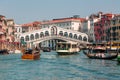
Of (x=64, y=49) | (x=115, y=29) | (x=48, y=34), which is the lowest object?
(x=64, y=49)

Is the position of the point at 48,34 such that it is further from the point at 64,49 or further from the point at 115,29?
the point at 64,49

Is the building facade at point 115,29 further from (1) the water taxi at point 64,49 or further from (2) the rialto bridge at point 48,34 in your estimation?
(1) the water taxi at point 64,49

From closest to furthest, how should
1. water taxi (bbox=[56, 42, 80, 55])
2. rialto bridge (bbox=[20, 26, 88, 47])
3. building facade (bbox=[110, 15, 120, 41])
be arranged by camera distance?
water taxi (bbox=[56, 42, 80, 55]) < building facade (bbox=[110, 15, 120, 41]) < rialto bridge (bbox=[20, 26, 88, 47])

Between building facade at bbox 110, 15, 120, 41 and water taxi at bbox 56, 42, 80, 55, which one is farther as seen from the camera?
building facade at bbox 110, 15, 120, 41

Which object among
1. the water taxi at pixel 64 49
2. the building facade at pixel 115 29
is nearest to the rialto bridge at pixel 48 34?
the building facade at pixel 115 29

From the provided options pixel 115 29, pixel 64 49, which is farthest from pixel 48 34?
pixel 64 49

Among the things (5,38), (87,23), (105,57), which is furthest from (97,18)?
(105,57)

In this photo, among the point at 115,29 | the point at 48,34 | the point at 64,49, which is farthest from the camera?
the point at 48,34

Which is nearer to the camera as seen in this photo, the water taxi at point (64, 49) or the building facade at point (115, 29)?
the water taxi at point (64, 49)

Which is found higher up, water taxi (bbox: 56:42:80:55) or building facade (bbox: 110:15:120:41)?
building facade (bbox: 110:15:120:41)

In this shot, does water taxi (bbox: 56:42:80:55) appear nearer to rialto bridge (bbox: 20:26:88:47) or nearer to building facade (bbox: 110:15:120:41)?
building facade (bbox: 110:15:120:41)

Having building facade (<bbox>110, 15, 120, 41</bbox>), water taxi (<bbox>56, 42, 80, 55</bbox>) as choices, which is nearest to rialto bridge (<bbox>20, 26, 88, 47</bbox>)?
building facade (<bbox>110, 15, 120, 41</bbox>)

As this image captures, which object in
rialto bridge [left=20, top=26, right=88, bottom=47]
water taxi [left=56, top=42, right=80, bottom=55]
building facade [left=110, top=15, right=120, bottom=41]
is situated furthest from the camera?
rialto bridge [left=20, top=26, right=88, bottom=47]

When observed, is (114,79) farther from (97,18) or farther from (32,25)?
(32,25)
